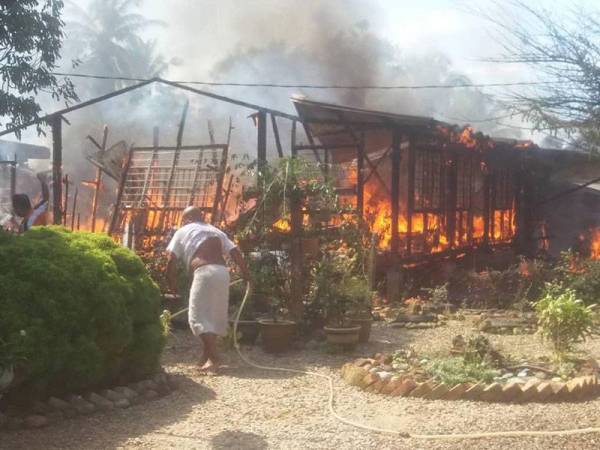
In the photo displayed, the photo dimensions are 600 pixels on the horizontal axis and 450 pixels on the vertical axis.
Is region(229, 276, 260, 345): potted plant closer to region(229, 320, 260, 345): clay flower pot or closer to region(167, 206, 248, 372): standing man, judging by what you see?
region(229, 320, 260, 345): clay flower pot

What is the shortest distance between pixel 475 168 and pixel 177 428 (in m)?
13.9

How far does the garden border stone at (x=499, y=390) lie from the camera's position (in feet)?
21.0

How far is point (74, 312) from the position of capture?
6.11m

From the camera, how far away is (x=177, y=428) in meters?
5.86

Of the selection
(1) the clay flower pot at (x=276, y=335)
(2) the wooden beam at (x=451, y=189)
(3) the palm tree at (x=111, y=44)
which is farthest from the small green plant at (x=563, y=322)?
(3) the palm tree at (x=111, y=44)

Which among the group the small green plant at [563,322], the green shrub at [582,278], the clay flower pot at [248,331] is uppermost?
the green shrub at [582,278]

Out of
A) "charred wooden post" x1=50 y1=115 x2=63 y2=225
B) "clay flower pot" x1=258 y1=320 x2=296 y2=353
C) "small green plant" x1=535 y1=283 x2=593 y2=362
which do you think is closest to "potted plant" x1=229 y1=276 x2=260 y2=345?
"clay flower pot" x1=258 y1=320 x2=296 y2=353

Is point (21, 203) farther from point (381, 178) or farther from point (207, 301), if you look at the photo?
point (381, 178)

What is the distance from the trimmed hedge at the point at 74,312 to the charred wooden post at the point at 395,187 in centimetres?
779

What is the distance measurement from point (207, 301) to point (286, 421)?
2.46m

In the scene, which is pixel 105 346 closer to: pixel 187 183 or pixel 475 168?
pixel 187 183

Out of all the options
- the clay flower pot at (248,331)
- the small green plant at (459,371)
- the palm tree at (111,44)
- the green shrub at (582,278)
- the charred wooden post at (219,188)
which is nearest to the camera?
the small green plant at (459,371)

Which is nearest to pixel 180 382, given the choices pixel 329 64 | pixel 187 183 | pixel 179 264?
pixel 179 264

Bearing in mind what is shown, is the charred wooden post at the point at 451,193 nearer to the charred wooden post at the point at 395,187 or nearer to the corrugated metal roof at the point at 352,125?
the corrugated metal roof at the point at 352,125
